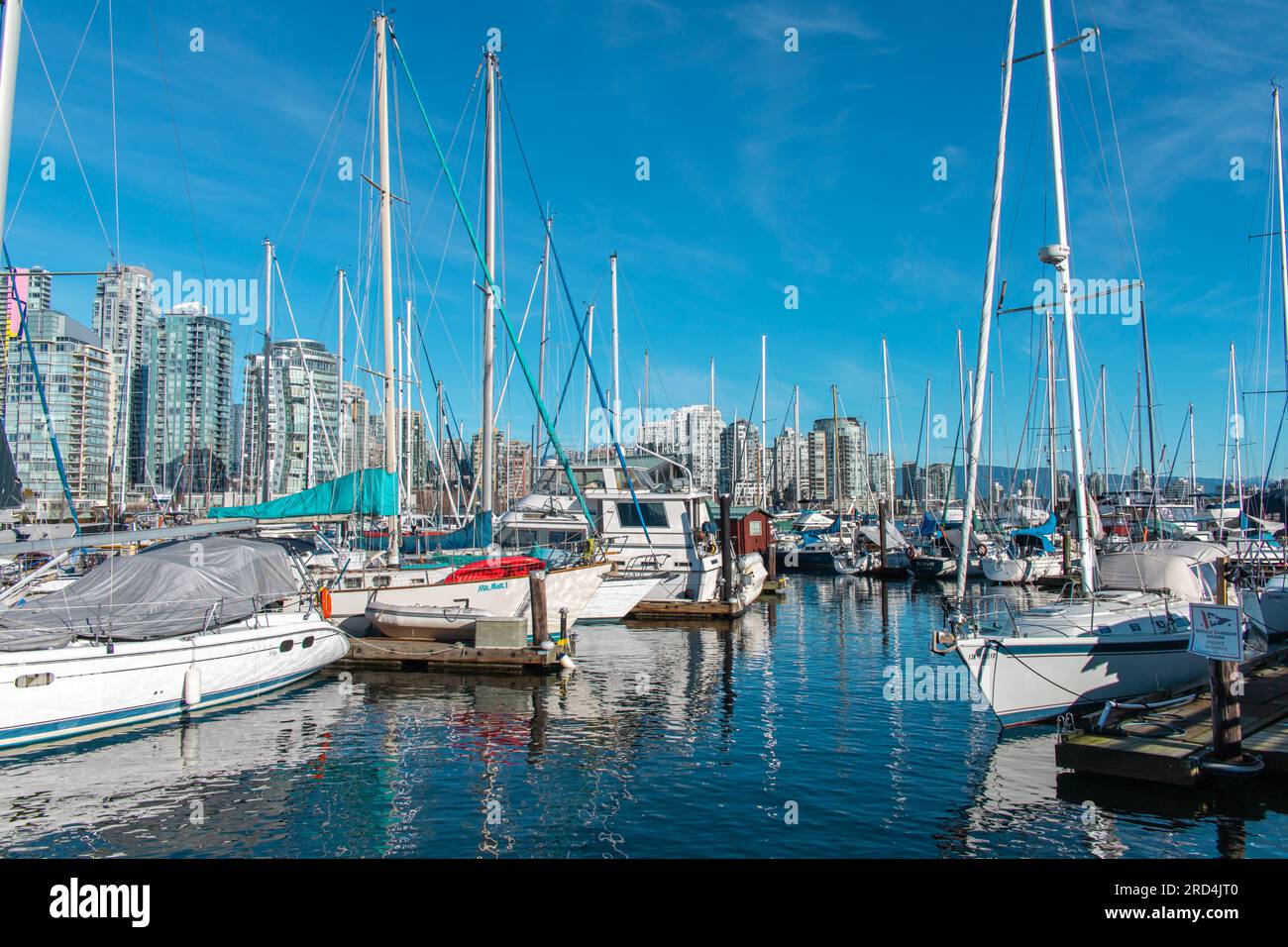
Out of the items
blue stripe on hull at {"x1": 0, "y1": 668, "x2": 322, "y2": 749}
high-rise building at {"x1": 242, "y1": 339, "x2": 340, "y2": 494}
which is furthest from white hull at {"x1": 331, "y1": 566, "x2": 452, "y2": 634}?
high-rise building at {"x1": 242, "y1": 339, "x2": 340, "y2": 494}

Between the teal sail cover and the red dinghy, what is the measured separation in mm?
3111

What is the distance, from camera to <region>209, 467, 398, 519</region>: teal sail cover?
80.5 ft

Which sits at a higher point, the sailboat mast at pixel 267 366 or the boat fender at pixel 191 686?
the sailboat mast at pixel 267 366

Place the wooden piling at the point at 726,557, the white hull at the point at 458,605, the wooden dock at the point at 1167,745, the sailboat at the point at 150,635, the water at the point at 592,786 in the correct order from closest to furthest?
the water at the point at 592,786, the wooden dock at the point at 1167,745, the sailboat at the point at 150,635, the white hull at the point at 458,605, the wooden piling at the point at 726,557

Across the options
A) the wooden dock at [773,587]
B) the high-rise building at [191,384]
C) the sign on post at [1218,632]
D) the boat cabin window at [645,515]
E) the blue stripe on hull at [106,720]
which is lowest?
the wooden dock at [773,587]

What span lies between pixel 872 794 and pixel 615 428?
89.5 feet

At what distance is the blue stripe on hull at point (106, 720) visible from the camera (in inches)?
537

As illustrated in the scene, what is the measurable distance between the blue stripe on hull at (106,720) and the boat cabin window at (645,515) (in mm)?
17280

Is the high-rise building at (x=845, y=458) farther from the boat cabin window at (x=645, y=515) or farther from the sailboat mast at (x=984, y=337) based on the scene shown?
the sailboat mast at (x=984, y=337)

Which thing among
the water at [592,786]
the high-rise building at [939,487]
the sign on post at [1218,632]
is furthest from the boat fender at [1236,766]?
the high-rise building at [939,487]

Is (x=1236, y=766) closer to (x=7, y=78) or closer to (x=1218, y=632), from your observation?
(x=1218, y=632)

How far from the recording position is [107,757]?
1357cm
